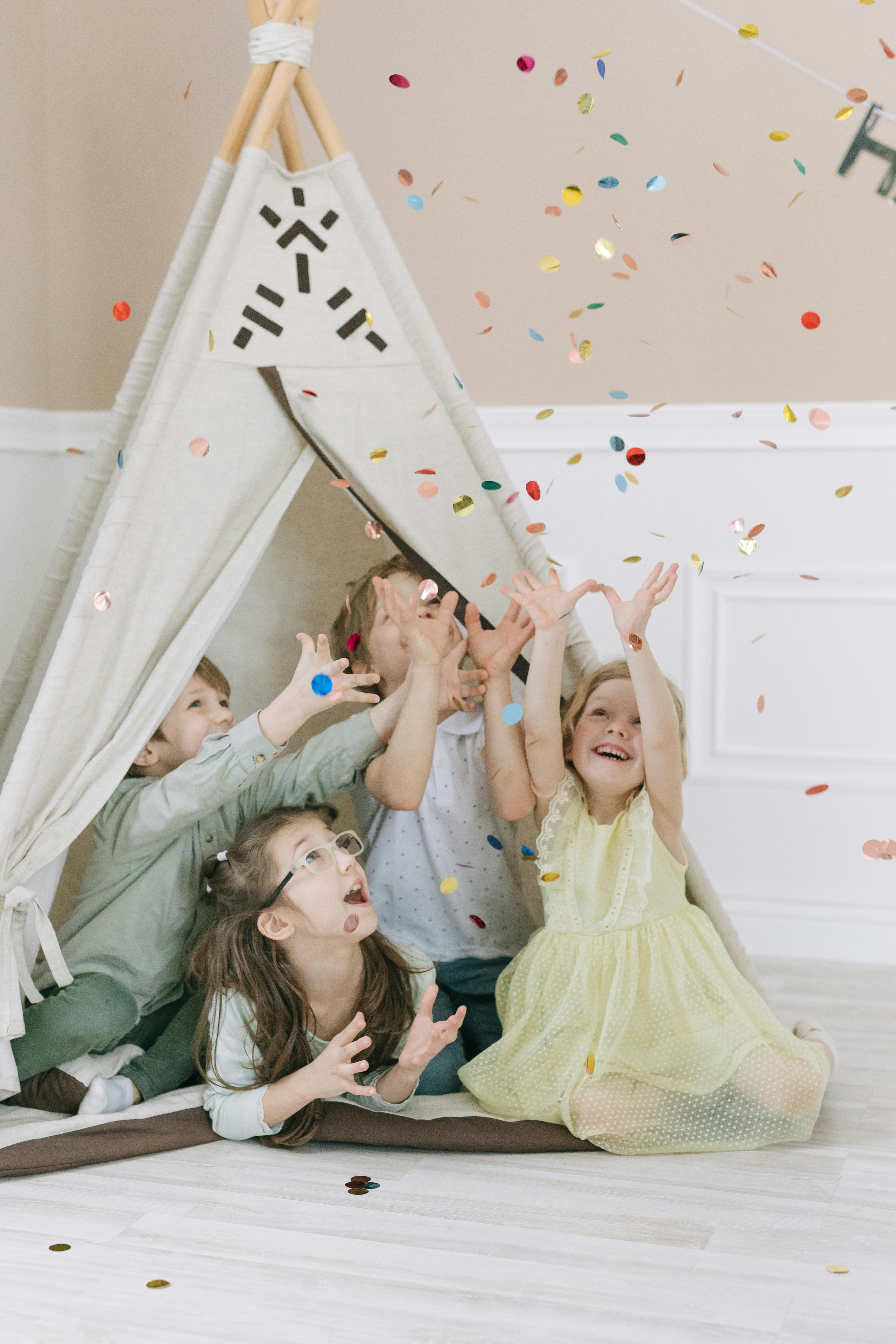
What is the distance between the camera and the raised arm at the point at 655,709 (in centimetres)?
155

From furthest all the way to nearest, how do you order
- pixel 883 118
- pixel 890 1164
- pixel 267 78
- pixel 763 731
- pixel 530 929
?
pixel 763 731
pixel 883 118
pixel 530 929
pixel 267 78
pixel 890 1164

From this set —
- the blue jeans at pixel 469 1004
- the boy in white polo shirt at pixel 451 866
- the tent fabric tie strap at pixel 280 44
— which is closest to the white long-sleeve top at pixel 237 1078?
the blue jeans at pixel 469 1004

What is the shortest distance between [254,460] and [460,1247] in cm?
101

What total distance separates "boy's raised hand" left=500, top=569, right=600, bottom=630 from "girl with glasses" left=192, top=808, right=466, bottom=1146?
369 mm

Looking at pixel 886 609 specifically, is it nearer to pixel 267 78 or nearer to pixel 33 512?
pixel 267 78

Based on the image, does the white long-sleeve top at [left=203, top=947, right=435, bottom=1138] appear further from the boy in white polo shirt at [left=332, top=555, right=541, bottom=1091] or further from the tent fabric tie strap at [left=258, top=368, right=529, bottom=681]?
the tent fabric tie strap at [left=258, top=368, right=529, bottom=681]

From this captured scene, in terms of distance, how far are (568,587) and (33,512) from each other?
111 cm

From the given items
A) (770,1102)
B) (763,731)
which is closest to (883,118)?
(763,731)

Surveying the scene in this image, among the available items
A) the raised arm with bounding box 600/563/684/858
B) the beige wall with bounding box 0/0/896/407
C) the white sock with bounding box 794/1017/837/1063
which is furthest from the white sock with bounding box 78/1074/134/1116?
the beige wall with bounding box 0/0/896/407

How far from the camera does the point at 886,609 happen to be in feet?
7.72

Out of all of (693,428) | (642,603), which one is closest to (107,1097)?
(642,603)

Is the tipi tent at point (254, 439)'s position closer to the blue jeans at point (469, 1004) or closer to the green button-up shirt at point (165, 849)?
the green button-up shirt at point (165, 849)

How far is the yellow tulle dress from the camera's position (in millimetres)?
1540

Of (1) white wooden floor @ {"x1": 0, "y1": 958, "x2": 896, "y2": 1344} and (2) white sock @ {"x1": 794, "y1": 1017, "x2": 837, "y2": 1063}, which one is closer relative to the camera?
(1) white wooden floor @ {"x1": 0, "y1": 958, "x2": 896, "y2": 1344}
